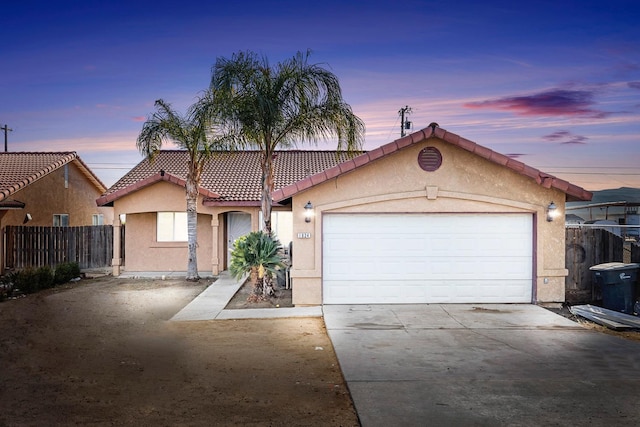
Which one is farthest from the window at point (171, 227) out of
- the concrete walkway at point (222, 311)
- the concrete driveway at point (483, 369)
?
the concrete driveway at point (483, 369)

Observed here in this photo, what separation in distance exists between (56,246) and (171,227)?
4719mm

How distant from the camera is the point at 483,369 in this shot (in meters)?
6.95

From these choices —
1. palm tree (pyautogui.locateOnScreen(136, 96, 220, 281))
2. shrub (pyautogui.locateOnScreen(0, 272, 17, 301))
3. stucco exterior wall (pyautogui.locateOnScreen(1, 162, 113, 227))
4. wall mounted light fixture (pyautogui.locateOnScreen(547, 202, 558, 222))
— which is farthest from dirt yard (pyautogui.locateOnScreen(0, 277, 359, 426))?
stucco exterior wall (pyautogui.locateOnScreen(1, 162, 113, 227))

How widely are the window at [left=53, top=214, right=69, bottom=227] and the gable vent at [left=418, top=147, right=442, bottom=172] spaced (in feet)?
59.8

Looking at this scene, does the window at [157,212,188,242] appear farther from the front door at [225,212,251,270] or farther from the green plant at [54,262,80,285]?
the green plant at [54,262,80,285]

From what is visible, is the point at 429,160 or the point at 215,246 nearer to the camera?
the point at 429,160

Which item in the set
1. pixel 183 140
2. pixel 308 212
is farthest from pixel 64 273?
pixel 308 212

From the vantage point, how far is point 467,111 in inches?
652

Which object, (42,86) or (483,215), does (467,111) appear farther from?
(42,86)

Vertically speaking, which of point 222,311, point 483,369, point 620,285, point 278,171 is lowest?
point 222,311

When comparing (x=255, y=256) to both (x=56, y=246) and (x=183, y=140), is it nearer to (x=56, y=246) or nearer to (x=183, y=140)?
(x=183, y=140)

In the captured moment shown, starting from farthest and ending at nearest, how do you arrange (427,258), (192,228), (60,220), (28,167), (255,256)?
(60,220) → (28,167) → (192,228) → (255,256) → (427,258)

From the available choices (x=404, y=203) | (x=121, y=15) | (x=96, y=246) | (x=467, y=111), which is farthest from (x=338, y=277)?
(x=96, y=246)

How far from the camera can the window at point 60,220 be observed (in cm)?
2293
